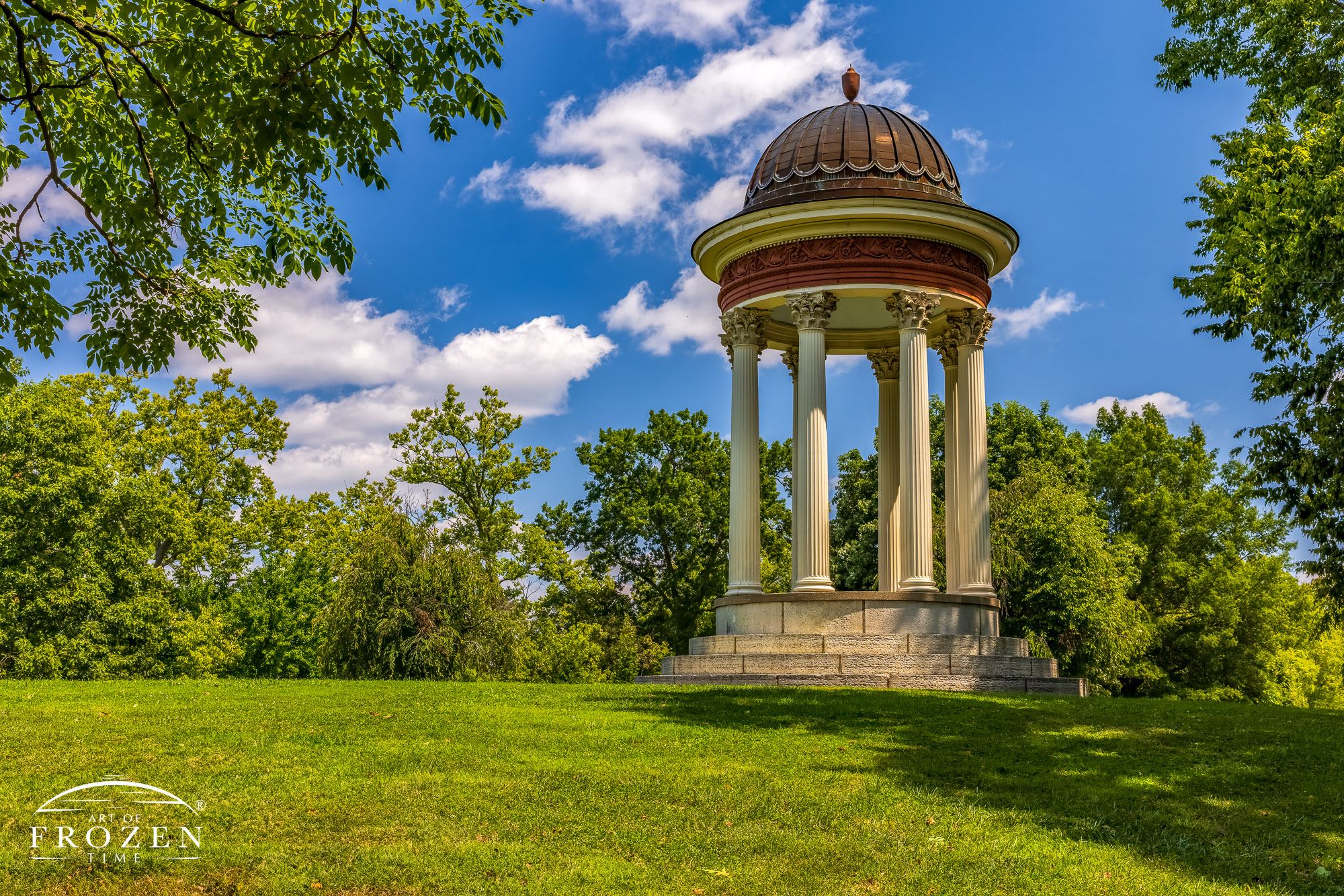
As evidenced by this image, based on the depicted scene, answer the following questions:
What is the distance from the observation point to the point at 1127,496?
175 ft

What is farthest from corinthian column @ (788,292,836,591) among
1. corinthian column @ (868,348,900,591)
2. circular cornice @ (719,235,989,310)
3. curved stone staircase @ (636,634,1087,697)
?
corinthian column @ (868,348,900,591)

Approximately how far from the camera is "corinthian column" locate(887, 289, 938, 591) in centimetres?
2778

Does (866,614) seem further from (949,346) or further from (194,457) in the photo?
(194,457)

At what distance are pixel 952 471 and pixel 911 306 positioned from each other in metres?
5.33

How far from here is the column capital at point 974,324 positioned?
30.2m

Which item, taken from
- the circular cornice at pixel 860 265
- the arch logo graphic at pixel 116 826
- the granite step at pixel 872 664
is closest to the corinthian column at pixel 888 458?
the circular cornice at pixel 860 265

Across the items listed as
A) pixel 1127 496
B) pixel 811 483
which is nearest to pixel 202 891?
pixel 811 483

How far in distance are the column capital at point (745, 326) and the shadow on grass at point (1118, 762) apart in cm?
1230

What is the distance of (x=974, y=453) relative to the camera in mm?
29875

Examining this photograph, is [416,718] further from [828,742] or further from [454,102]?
[454,102]

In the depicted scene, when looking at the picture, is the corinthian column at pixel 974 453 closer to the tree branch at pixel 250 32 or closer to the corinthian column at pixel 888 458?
the corinthian column at pixel 888 458

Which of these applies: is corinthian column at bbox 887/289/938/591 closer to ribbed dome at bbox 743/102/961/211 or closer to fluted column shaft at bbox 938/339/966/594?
fluted column shaft at bbox 938/339/966/594

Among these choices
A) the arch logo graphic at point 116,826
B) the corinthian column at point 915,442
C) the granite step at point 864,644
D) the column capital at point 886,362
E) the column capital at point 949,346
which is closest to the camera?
the arch logo graphic at point 116,826

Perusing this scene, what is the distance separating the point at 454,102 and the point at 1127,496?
48051mm
